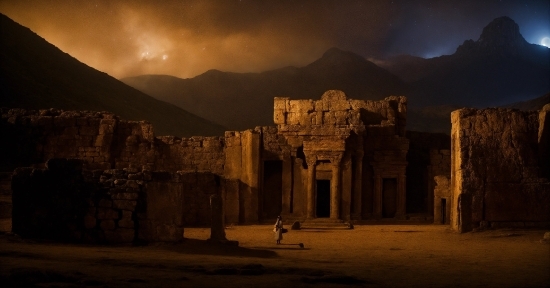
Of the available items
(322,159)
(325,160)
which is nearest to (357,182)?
(325,160)

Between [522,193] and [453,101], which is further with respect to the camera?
[453,101]

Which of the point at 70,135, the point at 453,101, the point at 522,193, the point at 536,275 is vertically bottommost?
the point at 536,275

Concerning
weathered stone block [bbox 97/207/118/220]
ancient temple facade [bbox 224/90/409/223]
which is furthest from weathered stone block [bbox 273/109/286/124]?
weathered stone block [bbox 97/207/118/220]

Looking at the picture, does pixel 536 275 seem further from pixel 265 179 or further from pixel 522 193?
pixel 265 179

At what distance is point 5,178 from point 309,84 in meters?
67.2

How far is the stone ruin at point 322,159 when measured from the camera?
73.3ft

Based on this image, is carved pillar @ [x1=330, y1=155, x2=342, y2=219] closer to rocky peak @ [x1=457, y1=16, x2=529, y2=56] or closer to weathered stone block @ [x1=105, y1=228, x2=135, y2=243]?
weathered stone block @ [x1=105, y1=228, x2=135, y2=243]

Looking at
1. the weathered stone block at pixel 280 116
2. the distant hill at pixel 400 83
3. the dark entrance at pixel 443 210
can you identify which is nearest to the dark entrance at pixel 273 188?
the weathered stone block at pixel 280 116

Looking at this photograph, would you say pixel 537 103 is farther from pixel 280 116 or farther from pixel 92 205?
pixel 92 205

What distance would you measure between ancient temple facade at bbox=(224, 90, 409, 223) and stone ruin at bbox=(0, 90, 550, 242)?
0.17ft

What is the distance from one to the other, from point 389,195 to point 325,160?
14.6 feet

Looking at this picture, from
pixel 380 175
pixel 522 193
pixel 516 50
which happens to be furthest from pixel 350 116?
pixel 516 50

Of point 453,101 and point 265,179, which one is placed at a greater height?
point 453,101

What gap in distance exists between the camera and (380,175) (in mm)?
34312
